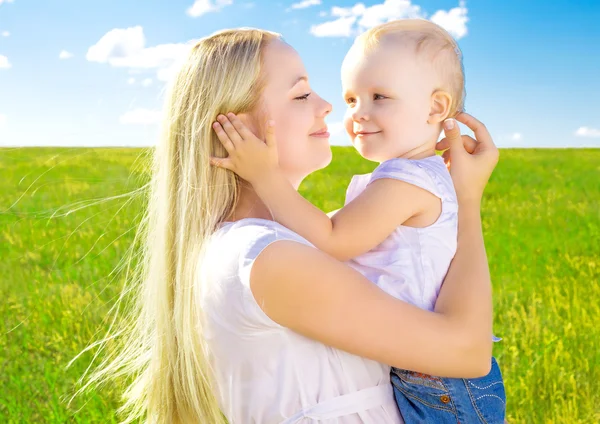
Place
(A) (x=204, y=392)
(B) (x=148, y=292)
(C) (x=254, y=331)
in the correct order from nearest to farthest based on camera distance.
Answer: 1. (C) (x=254, y=331)
2. (A) (x=204, y=392)
3. (B) (x=148, y=292)

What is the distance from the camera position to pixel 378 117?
104 inches

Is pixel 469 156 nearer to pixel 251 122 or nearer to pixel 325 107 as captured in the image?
pixel 325 107

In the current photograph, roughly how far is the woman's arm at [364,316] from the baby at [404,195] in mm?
212

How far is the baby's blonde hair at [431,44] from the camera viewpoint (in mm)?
2652

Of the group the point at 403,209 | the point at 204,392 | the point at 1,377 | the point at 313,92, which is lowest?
the point at 1,377

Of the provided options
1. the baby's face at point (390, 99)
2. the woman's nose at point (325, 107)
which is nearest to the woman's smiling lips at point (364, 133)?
the baby's face at point (390, 99)

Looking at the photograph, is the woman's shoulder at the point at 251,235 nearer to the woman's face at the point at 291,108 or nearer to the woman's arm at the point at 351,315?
the woman's arm at the point at 351,315

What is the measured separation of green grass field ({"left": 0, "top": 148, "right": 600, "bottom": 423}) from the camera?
4.18 meters

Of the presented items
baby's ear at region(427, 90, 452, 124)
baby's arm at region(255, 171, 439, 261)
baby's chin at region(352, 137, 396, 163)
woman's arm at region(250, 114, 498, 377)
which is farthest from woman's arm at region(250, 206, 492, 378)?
baby's ear at region(427, 90, 452, 124)

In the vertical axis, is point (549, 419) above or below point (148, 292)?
below

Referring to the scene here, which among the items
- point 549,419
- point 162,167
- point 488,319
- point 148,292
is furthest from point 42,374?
point 488,319

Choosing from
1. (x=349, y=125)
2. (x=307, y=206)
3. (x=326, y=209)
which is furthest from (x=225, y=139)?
(x=326, y=209)

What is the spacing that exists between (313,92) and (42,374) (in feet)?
10.4

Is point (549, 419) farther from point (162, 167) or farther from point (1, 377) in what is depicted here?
point (1, 377)
